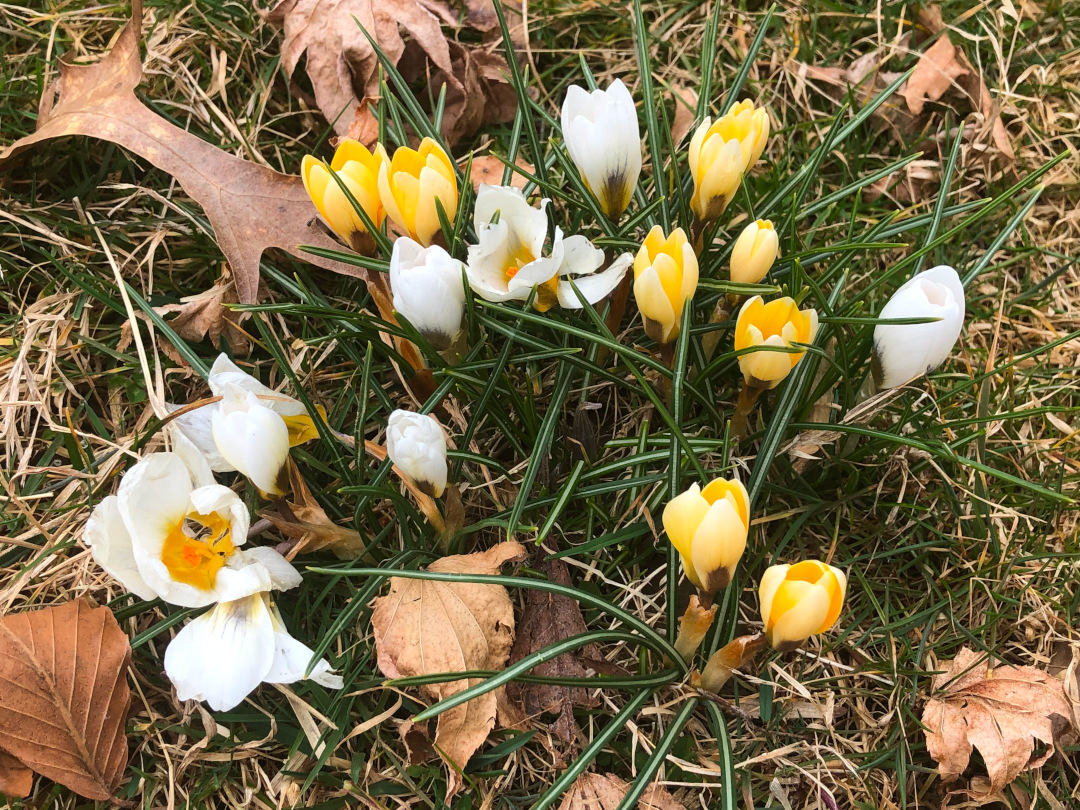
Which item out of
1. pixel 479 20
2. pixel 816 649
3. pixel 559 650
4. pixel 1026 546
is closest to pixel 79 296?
pixel 479 20

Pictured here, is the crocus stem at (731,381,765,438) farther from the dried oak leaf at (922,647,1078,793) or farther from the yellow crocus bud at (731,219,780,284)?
the dried oak leaf at (922,647,1078,793)

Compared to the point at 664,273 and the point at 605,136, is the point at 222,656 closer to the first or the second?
the point at 664,273

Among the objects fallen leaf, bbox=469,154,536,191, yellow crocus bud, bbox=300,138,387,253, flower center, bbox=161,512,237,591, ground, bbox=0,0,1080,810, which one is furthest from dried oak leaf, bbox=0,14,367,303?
flower center, bbox=161,512,237,591

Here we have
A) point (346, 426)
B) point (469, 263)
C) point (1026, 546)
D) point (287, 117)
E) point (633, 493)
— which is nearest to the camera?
point (469, 263)

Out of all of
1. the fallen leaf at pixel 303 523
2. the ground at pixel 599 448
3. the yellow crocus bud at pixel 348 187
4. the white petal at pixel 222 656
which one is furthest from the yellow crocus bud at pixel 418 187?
the white petal at pixel 222 656

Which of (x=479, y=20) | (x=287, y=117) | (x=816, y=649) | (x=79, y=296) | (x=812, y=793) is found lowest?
(x=812, y=793)

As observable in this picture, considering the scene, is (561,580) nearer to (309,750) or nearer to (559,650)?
A: (559,650)

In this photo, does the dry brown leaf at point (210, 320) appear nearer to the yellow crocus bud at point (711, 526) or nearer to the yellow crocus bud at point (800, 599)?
the yellow crocus bud at point (711, 526)
